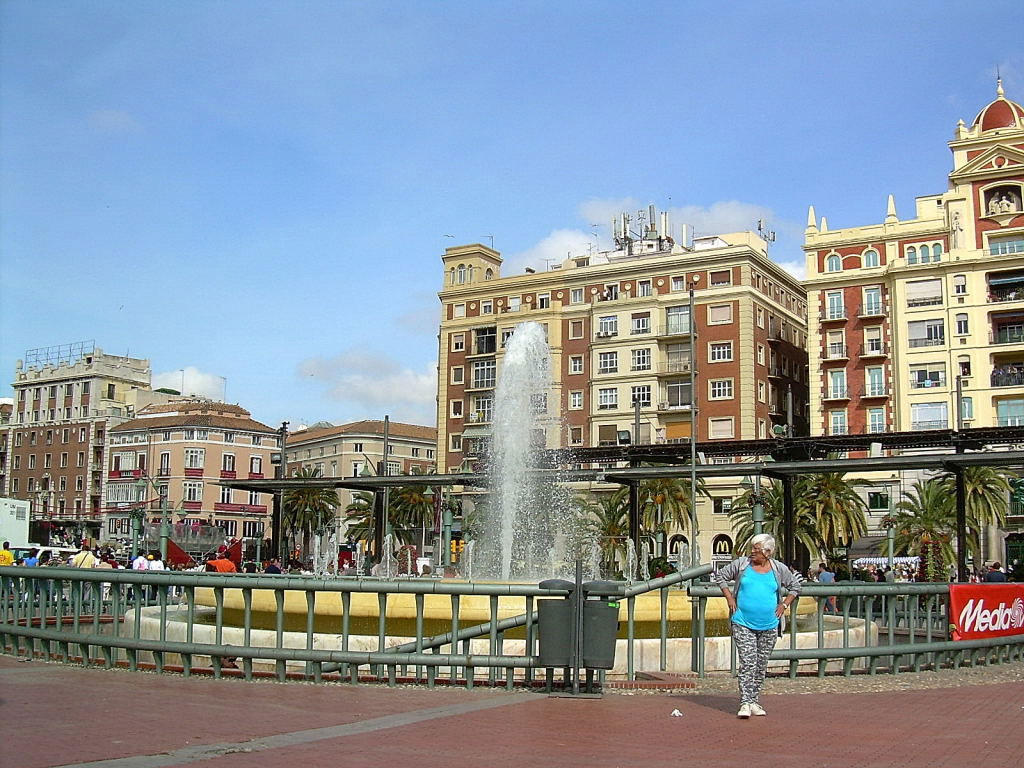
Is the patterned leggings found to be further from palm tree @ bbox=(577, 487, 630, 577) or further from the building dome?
the building dome

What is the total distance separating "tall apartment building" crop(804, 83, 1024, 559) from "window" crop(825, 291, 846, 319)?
60 millimetres

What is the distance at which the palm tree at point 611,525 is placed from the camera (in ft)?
198

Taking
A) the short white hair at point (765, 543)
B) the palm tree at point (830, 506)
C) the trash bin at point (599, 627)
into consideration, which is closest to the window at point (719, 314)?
the palm tree at point (830, 506)

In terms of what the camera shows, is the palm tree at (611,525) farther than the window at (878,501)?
No

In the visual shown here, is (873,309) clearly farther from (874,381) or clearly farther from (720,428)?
(720,428)

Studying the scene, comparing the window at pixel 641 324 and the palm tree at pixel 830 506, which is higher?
the window at pixel 641 324

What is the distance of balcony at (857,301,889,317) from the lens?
63.5m

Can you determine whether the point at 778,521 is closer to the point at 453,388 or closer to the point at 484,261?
the point at 453,388

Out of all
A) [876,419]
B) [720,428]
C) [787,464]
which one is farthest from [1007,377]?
[787,464]

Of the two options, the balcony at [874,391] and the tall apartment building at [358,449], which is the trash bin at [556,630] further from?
the tall apartment building at [358,449]

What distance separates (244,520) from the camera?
100438 millimetres

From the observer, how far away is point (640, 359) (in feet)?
235

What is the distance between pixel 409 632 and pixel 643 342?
58.3 metres

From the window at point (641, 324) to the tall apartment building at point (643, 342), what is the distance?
0.08 meters
